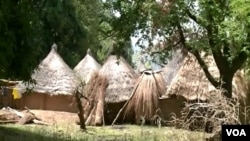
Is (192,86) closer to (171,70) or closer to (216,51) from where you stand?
(171,70)

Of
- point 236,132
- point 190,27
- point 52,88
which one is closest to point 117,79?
point 52,88

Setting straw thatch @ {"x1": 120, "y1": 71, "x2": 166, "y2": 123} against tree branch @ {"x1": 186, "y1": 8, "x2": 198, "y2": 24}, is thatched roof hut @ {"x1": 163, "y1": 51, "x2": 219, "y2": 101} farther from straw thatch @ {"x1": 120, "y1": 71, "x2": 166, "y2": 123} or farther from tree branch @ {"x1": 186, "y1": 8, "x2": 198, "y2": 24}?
tree branch @ {"x1": 186, "y1": 8, "x2": 198, "y2": 24}

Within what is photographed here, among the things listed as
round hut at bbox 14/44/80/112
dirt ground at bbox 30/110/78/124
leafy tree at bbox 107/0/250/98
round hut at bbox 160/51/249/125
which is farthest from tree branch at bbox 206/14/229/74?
round hut at bbox 14/44/80/112

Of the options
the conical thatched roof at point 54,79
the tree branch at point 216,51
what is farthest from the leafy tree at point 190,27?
the conical thatched roof at point 54,79

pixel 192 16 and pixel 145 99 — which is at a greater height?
pixel 192 16

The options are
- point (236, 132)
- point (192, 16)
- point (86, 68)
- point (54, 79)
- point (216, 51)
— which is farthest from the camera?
point (86, 68)

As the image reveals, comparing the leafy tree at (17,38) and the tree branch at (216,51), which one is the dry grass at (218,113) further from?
the leafy tree at (17,38)

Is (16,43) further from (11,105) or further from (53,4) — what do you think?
(53,4)

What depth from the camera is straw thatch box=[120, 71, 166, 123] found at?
889 inches

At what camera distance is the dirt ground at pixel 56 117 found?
22375 millimetres

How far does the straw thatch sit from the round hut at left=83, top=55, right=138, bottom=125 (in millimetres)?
404

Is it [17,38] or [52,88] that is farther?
[52,88]

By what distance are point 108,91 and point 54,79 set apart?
3781 millimetres

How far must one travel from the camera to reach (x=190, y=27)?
1692cm
